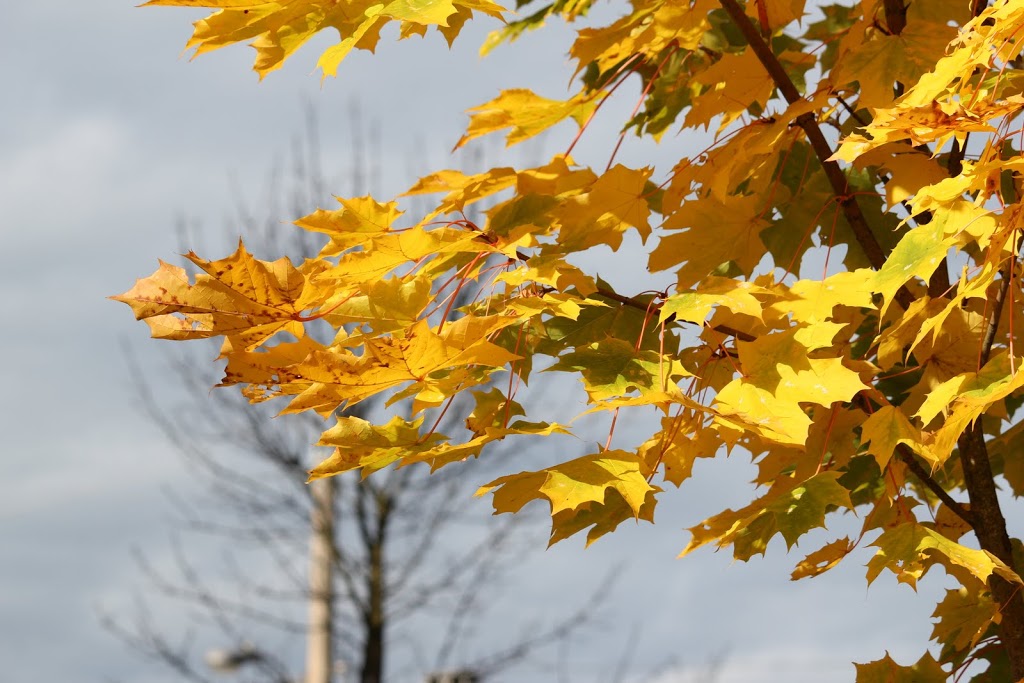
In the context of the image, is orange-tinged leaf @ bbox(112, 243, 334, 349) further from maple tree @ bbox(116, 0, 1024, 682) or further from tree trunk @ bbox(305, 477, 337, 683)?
tree trunk @ bbox(305, 477, 337, 683)

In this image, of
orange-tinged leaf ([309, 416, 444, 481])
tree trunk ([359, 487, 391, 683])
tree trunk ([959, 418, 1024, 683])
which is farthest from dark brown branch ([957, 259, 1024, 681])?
tree trunk ([359, 487, 391, 683])

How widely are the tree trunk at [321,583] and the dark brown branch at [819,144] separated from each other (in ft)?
18.1

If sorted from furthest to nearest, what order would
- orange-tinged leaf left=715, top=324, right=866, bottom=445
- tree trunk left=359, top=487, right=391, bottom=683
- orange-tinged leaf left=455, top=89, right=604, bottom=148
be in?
tree trunk left=359, top=487, right=391, bottom=683, orange-tinged leaf left=455, top=89, right=604, bottom=148, orange-tinged leaf left=715, top=324, right=866, bottom=445

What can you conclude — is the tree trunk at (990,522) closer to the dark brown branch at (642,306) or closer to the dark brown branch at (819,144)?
the dark brown branch at (819,144)

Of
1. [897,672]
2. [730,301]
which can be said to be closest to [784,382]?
[730,301]

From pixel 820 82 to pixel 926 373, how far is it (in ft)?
1.78

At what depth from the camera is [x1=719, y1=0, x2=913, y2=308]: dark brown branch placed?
1711 mm

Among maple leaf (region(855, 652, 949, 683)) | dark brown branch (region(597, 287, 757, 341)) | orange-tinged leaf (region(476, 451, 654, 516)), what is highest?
→ dark brown branch (region(597, 287, 757, 341))

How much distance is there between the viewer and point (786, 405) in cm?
143

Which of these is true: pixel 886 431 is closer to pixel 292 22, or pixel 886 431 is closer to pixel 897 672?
pixel 897 672

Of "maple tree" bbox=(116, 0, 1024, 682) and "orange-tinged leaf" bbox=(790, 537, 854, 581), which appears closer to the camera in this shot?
"maple tree" bbox=(116, 0, 1024, 682)

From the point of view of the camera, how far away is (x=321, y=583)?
7219mm

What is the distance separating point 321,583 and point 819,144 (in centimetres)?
604

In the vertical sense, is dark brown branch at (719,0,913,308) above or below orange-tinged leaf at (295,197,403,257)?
above
